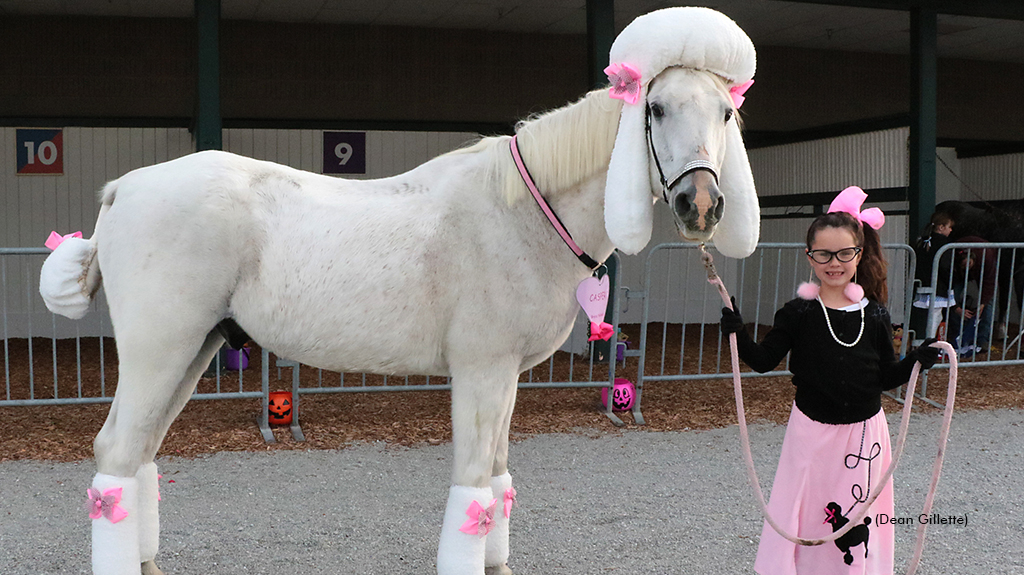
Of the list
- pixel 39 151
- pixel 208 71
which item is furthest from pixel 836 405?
pixel 39 151

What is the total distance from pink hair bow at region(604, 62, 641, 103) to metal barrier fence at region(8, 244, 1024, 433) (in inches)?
86.4

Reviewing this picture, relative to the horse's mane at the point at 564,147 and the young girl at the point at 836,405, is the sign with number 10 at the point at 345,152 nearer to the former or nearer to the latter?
the horse's mane at the point at 564,147

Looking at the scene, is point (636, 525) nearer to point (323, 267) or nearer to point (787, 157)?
point (323, 267)

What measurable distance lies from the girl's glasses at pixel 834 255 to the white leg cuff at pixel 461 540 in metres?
1.26

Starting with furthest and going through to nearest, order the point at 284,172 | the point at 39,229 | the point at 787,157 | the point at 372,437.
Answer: the point at 787,157 → the point at 39,229 → the point at 372,437 → the point at 284,172

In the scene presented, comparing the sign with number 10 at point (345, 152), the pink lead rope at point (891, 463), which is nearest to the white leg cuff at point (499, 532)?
the pink lead rope at point (891, 463)

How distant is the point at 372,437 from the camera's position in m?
5.25

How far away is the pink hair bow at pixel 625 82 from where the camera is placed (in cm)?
209

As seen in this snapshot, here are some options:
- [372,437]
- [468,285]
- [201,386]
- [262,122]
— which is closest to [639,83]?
[468,285]

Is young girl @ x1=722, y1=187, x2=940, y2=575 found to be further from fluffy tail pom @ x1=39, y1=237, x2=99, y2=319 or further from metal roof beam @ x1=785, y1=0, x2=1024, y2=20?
metal roof beam @ x1=785, y1=0, x2=1024, y2=20

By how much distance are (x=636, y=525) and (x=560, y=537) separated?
41 cm

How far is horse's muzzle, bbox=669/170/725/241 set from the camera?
1.92m

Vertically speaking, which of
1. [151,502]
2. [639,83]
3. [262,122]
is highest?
[262,122]

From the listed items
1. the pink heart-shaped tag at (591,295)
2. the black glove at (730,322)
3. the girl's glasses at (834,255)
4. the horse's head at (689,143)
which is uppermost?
the horse's head at (689,143)
